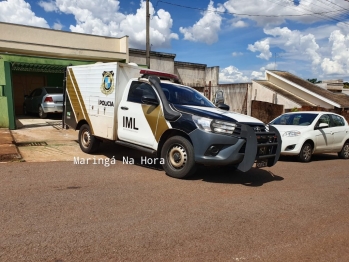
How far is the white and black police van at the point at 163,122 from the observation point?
5.85 metres

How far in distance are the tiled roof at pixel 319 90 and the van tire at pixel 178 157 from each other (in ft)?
59.9

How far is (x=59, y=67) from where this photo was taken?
45.4 ft

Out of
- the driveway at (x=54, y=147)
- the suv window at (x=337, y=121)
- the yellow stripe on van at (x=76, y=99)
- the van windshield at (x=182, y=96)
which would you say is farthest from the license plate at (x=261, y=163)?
the suv window at (x=337, y=121)

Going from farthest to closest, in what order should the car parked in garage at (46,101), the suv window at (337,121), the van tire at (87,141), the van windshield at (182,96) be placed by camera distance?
the car parked in garage at (46,101)
the suv window at (337,121)
the van tire at (87,141)
the van windshield at (182,96)

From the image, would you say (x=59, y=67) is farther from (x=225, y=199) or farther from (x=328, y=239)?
(x=328, y=239)

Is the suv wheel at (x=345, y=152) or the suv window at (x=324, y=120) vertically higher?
the suv window at (x=324, y=120)

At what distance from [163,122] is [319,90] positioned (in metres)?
21.0

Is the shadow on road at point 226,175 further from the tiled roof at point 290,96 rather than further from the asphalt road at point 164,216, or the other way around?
the tiled roof at point 290,96

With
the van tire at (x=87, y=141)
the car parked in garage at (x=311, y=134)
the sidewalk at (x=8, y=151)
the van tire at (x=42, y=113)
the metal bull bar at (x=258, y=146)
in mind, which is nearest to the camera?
the metal bull bar at (x=258, y=146)

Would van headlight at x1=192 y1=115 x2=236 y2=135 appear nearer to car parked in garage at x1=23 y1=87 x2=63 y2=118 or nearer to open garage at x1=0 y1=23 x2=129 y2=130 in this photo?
open garage at x1=0 y1=23 x2=129 y2=130

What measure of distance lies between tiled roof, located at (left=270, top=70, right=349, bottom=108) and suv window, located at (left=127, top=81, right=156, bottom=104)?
1792 cm

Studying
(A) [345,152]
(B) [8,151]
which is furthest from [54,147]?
(A) [345,152]

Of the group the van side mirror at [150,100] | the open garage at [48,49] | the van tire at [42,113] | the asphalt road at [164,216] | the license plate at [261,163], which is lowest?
the asphalt road at [164,216]

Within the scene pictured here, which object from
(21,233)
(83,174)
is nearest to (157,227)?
(21,233)
